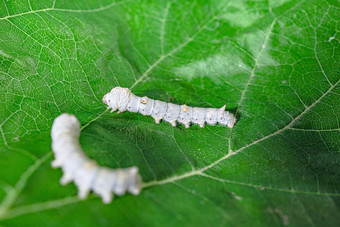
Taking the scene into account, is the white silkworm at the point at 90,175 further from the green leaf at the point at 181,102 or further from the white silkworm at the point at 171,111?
the white silkworm at the point at 171,111

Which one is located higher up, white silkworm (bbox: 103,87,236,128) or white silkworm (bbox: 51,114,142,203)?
white silkworm (bbox: 103,87,236,128)

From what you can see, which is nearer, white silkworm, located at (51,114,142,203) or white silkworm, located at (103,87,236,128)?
white silkworm, located at (51,114,142,203)

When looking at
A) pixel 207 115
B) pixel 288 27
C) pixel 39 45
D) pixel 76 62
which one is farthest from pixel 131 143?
pixel 288 27

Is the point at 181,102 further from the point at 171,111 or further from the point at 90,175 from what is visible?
the point at 90,175

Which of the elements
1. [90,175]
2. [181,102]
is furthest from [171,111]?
[90,175]

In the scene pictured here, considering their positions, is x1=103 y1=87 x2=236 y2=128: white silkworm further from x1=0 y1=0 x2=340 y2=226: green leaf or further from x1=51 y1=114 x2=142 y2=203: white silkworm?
x1=51 y1=114 x2=142 y2=203: white silkworm

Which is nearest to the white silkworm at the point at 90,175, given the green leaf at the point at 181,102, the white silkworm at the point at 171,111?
the green leaf at the point at 181,102

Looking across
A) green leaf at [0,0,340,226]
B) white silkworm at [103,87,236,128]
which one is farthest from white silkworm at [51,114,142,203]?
white silkworm at [103,87,236,128]
